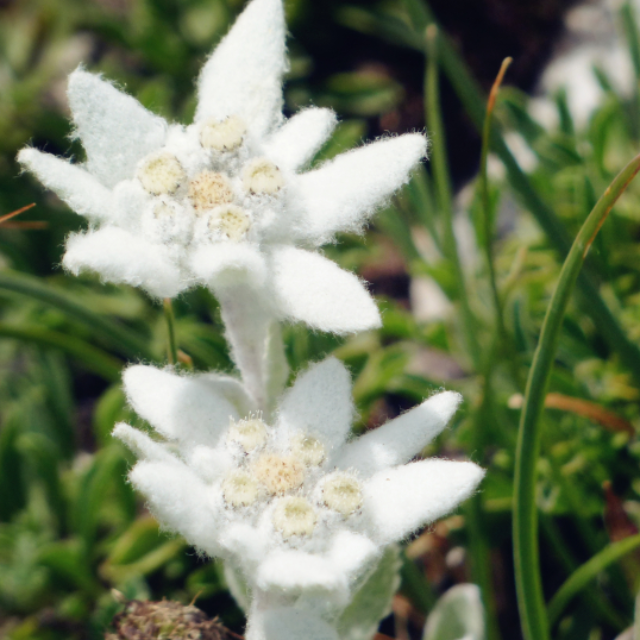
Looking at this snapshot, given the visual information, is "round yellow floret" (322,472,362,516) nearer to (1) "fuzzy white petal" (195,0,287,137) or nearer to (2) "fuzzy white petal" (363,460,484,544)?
(2) "fuzzy white petal" (363,460,484,544)

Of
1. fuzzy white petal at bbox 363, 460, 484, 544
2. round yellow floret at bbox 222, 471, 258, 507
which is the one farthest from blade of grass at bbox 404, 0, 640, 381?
round yellow floret at bbox 222, 471, 258, 507

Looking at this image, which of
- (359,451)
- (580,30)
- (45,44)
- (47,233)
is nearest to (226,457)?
(359,451)

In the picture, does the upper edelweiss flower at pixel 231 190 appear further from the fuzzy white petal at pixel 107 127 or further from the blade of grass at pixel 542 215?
the blade of grass at pixel 542 215

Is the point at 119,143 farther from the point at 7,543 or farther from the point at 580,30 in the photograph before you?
the point at 580,30

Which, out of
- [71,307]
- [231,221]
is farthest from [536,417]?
[71,307]

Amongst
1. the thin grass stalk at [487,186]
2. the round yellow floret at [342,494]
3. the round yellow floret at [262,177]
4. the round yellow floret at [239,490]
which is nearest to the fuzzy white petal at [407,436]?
the round yellow floret at [342,494]

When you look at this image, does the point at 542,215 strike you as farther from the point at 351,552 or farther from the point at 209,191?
the point at 351,552
